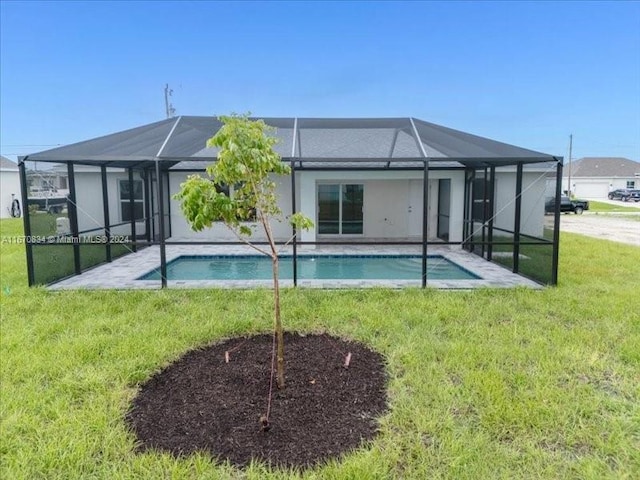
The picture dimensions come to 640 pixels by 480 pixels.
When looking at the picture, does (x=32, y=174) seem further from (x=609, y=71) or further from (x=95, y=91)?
(x=95, y=91)

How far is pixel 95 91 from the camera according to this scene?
104 ft

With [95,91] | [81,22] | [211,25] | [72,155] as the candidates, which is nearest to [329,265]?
[72,155]

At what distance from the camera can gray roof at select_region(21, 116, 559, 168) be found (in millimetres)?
7020

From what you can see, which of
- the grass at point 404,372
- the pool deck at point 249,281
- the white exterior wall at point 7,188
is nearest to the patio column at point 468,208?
the pool deck at point 249,281

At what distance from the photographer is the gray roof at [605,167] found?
161 feet

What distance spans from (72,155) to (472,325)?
6730 millimetres

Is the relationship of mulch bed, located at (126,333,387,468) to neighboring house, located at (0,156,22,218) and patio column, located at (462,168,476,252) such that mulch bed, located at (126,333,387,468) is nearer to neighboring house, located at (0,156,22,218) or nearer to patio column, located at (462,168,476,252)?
patio column, located at (462,168,476,252)

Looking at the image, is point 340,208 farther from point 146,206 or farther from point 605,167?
point 605,167

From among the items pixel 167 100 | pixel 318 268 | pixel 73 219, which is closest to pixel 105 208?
pixel 73 219

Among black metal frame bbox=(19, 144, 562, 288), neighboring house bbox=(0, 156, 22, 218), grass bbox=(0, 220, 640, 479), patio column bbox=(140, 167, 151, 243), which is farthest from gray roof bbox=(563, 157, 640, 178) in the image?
neighboring house bbox=(0, 156, 22, 218)

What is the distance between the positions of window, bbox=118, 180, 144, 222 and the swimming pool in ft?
6.39

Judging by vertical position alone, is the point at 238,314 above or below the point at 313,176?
below

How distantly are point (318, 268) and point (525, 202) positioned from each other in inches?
182

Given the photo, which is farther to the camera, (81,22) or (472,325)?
(81,22)
